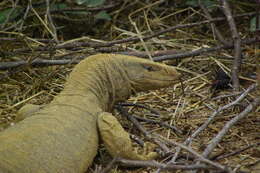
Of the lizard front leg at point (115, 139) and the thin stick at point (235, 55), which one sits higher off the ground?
the thin stick at point (235, 55)

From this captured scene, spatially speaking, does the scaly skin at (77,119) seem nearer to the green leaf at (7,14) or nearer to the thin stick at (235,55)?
the thin stick at (235,55)

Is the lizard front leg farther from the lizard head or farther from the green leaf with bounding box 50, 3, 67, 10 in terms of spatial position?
the green leaf with bounding box 50, 3, 67, 10

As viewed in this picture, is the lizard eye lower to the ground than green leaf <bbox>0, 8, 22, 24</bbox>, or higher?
lower

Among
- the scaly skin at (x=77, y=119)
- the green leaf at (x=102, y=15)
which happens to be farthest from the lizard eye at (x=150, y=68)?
the green leaf at (x=102, y=15)

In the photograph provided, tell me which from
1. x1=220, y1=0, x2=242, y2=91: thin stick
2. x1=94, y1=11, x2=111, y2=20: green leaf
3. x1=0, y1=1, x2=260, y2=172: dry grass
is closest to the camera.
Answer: x1=0, y1=1, x2=260, y2=172: dry grass

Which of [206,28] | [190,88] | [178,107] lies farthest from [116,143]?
[206,28]

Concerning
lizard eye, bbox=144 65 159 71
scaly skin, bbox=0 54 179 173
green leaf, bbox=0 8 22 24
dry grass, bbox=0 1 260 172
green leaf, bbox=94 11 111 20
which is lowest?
dry grass, bbox=0 1 260 172

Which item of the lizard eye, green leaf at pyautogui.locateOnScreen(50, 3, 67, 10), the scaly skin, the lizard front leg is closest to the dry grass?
the lizard front leg
